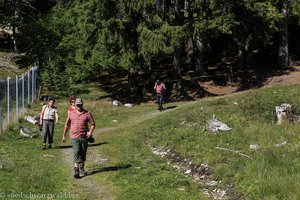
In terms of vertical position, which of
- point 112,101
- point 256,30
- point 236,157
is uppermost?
point 256,30

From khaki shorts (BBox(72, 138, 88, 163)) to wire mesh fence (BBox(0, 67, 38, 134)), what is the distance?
745 centimetres

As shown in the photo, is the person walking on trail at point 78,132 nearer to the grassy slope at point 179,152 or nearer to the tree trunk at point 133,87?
the grassy slope at point 179,152

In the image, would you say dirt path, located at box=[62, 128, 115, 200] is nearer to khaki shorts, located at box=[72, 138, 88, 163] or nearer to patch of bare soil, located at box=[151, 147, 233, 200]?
khaki shorts, located at box=[72, 138, 88, 163]

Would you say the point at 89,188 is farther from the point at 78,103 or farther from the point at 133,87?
the point at 133,87

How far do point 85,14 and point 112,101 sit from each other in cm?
651

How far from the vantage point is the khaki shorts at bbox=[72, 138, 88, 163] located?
12703mm

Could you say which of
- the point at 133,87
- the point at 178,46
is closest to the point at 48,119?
the point at 133,87

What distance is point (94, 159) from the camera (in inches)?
626

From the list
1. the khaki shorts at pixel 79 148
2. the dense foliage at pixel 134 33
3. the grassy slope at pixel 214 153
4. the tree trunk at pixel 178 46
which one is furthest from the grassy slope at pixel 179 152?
the tree trunk at pixel 178 46

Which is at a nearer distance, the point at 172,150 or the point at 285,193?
the point at 285,193

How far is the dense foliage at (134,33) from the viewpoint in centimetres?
3300

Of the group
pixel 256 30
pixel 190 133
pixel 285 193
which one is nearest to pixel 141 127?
pixel 190 133

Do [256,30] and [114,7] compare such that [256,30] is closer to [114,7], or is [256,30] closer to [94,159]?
[114,7]

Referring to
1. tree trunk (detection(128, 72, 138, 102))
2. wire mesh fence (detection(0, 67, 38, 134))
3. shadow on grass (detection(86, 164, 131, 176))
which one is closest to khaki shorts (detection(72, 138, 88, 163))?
shadow on grass (detection(86, 164, 131, 176))
